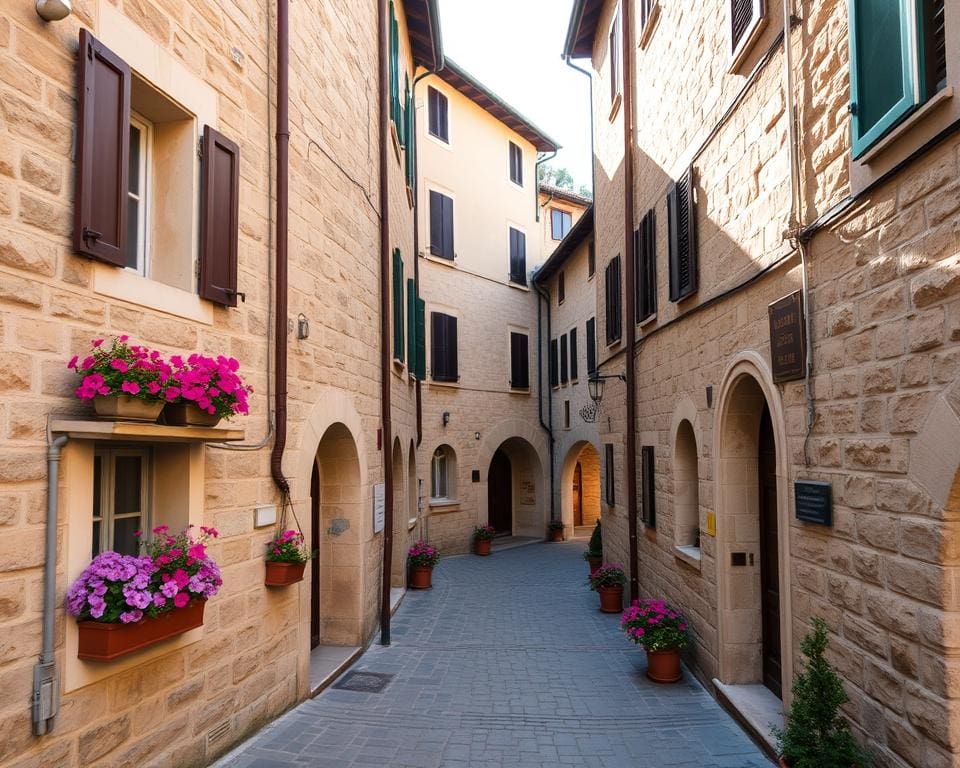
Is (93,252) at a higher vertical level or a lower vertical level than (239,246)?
lower

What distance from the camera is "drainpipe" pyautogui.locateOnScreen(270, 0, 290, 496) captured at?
557cm

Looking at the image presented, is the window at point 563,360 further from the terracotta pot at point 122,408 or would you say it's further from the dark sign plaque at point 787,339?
the terracotta pot at point 122,408

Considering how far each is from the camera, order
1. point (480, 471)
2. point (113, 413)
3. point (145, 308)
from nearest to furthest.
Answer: point (113, 413)
point (145, 308)
point (480, 471)

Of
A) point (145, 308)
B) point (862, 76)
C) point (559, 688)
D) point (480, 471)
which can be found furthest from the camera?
point (480, 471)

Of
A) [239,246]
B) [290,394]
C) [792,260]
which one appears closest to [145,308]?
[239,246]

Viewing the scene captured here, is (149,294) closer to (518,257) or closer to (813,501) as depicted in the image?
(813,501)

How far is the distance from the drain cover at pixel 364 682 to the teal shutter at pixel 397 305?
468 cm

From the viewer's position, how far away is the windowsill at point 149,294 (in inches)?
150

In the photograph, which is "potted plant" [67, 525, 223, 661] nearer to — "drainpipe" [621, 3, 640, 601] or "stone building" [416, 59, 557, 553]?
"drainpipe" [621, 3, 640, 601]

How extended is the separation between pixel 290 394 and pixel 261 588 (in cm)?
155

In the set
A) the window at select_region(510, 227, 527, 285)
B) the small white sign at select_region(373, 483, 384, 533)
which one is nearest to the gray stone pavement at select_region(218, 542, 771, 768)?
the small white sign at select_region(373, 483, 384, 533)

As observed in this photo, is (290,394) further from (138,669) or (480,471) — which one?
(480,471)

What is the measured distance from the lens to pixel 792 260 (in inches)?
194

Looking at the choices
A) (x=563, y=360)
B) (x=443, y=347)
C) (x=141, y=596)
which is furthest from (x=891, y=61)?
(x=563, y=360)
